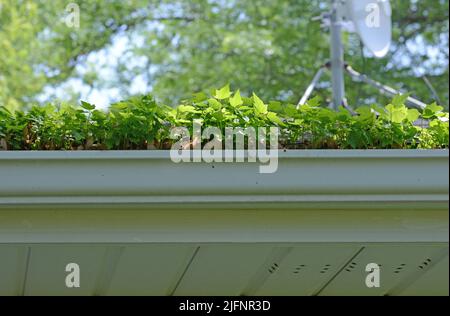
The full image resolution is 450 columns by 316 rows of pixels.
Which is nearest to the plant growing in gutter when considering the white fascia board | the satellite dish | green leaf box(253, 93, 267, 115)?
green leaf box(253, 93, 267, 115)

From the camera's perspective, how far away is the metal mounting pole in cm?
691

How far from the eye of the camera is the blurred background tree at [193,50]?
1460 centimetres

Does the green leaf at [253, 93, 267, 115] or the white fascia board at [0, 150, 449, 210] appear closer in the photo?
the white fascia board at [0, 150, 449, 210]

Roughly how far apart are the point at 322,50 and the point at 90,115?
504 inches

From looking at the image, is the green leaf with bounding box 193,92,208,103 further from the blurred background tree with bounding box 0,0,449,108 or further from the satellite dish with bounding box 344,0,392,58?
the blurred background tree with bounding box 0,0,449,108

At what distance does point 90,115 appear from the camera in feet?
9.29

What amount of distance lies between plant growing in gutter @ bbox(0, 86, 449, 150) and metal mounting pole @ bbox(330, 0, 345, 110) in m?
3.89

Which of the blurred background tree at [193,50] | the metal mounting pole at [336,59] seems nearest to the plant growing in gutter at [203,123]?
the metal mounting pole at [336,59]

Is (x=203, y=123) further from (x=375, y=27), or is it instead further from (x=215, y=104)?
(x=375, y=27)

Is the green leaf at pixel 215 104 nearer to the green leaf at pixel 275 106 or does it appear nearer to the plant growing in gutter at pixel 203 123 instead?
the plant growing in gutter at pixel 203 123

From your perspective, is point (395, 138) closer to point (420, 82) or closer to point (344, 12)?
point (344, 12)
